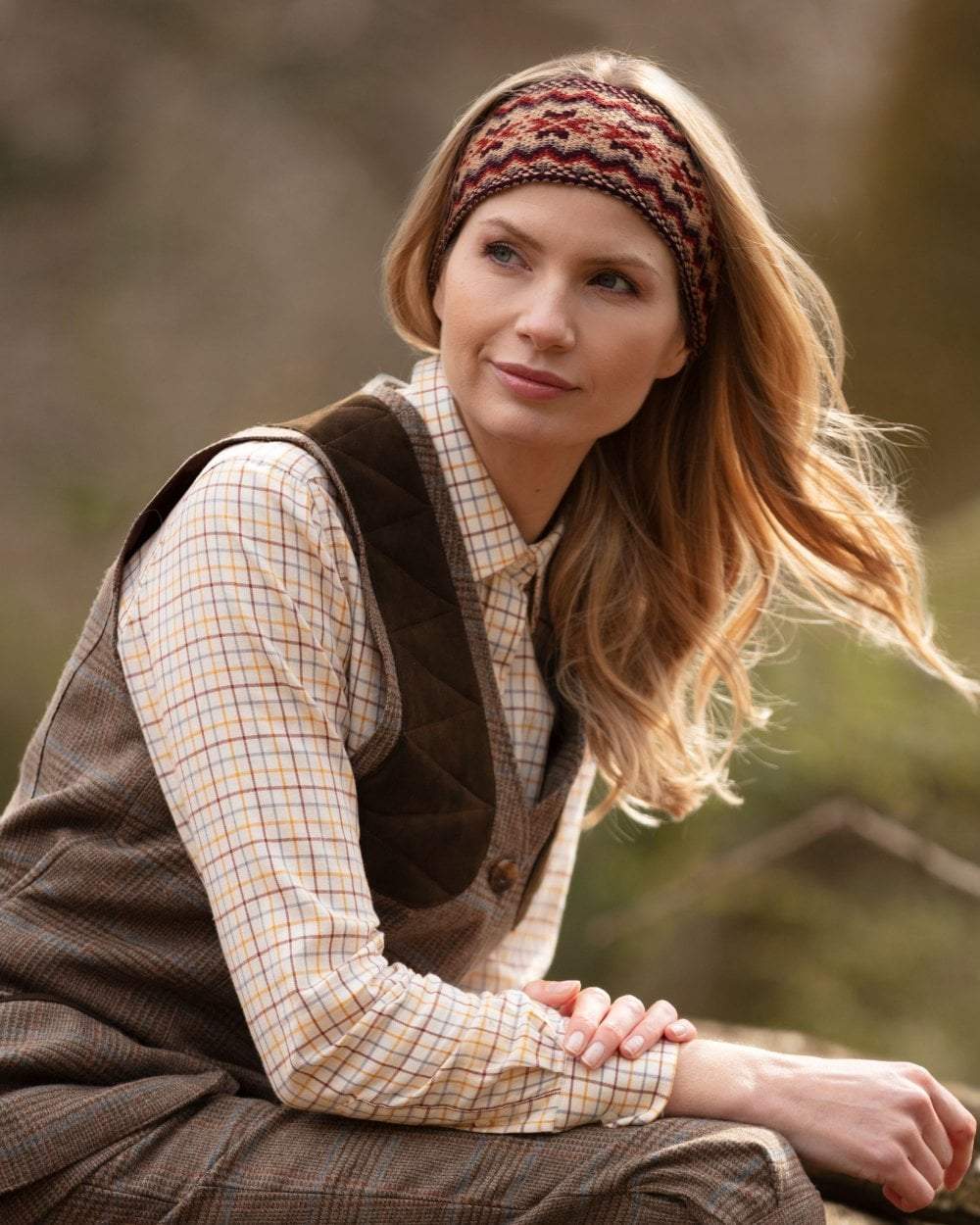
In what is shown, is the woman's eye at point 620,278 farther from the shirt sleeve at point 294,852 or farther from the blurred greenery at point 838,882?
the blurred greenery at point 838,882

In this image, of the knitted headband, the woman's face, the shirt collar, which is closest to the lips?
the woman's face

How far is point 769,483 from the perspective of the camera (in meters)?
2.65

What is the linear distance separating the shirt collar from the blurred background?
3.25 m

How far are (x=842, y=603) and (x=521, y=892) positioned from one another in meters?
0.84

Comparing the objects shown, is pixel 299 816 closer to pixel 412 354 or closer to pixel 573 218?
pixel 573 218

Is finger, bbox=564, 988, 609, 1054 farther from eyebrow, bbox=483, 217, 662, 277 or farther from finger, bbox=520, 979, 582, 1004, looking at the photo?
eyebrow, bbox=483, 217, 662, 277

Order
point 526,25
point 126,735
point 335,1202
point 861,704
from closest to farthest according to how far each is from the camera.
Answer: point 335,1202 < point 126,735 < point 861,704 < point 526,25

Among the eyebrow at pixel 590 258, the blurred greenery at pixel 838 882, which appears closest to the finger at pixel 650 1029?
the eyebrow at pixel 590 258

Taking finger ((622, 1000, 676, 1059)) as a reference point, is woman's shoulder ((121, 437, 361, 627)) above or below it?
above

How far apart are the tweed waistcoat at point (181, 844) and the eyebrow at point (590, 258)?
0.27 m

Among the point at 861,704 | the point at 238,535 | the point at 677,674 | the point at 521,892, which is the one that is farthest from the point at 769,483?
the point at 861,704

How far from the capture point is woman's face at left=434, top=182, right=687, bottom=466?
→ 2.19 metres

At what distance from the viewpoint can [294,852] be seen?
1853 millimetres

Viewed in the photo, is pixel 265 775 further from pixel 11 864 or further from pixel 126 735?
pixel 11 864
